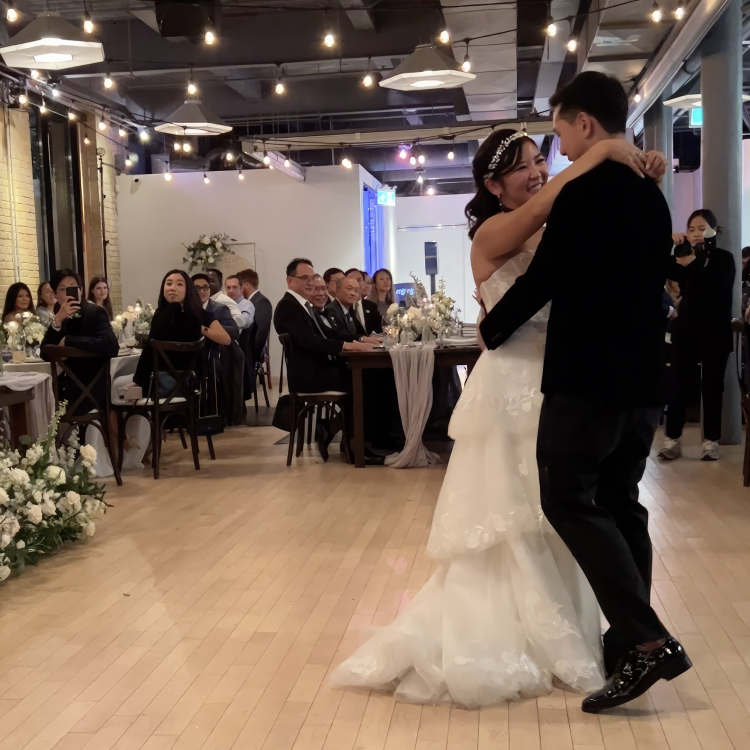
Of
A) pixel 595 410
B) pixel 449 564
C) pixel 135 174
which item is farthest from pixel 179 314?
pixel 135 174

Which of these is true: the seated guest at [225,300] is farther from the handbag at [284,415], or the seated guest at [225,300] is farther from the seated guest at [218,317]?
the handbag at [284,415]

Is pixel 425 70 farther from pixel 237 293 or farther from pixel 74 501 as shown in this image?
pixel 237 293

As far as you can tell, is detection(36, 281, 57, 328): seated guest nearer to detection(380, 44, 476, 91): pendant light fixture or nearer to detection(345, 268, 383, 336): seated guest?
detection(345, 268, 383, 336): seated guest

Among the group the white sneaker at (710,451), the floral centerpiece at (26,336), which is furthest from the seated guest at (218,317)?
the white sneaker at (710,451)

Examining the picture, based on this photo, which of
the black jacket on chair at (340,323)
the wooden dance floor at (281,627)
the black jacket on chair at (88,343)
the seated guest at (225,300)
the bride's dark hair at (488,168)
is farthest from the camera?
the seated guest at (225,300)

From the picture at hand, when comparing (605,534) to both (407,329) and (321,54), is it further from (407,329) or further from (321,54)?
(321,54)

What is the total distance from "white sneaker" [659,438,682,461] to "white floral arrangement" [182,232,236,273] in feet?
30.8

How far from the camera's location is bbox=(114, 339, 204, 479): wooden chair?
6.34m

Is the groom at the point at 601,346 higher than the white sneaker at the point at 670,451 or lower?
higher

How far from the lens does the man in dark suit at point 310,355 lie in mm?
6867

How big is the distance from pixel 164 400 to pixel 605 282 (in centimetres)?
465

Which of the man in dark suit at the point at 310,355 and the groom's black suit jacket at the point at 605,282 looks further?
the man in dark suit at the point at 310,355

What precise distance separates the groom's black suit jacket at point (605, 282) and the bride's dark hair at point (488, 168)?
0.39 metres

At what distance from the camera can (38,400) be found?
218 inches
